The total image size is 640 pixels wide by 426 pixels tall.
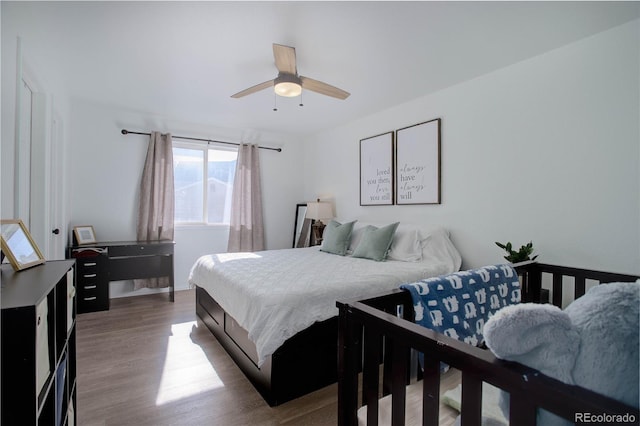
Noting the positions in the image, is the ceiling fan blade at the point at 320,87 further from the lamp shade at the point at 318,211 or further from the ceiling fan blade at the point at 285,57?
the lamp shade at the point at 318,211

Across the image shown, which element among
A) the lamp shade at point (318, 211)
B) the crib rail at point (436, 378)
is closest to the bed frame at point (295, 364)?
the crib rail at point (436, 378)

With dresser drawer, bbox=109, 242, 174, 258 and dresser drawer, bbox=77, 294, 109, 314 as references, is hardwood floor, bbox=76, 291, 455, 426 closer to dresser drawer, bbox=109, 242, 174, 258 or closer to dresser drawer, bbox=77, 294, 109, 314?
dresser drawer, bbox=77, 294, 109, 314

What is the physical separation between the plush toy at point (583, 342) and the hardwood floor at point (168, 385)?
24.7 inches

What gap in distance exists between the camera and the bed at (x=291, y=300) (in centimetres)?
180

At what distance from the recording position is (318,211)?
14.4 ft

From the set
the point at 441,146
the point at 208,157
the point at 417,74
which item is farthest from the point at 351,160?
the point at 208,157

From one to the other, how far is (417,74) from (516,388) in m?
2.75

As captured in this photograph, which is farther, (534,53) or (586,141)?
(534,53)

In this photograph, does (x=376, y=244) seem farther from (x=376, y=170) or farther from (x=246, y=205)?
(x=246, y=205)

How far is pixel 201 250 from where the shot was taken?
4.52 meters

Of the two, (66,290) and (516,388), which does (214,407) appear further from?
(516,388)

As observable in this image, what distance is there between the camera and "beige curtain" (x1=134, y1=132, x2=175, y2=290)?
158 inches

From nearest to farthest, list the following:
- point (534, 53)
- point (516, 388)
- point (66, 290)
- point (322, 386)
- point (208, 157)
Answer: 1. point (516, 388)
2. point (66, 290)
3. point (322, 386)
4. point (534, 53)
5. point (208, 157)

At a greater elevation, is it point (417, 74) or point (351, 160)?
point (417, 74)
